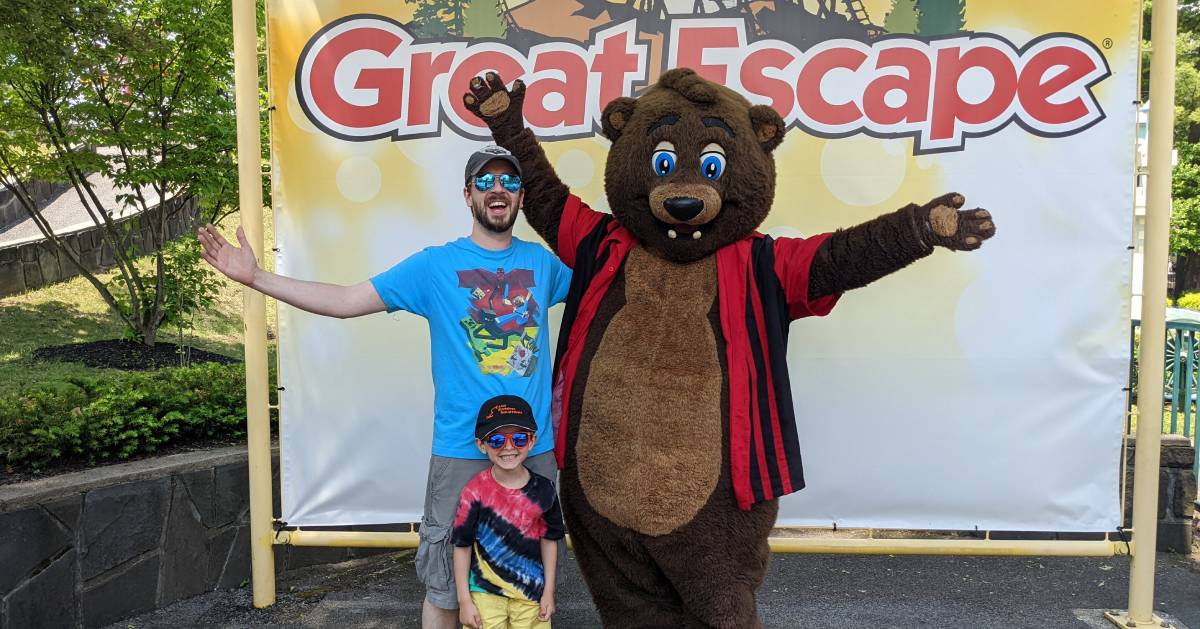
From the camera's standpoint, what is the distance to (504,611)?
2.65 meters

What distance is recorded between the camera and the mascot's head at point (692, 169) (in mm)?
2590

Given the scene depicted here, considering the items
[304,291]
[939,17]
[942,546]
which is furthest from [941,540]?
[304,291]

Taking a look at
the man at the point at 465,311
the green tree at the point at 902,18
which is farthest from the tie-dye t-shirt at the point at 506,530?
the green tree at the point at 902,18

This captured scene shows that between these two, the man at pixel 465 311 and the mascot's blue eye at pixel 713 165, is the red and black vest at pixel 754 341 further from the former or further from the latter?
the mascot's blue eye at pixel 713 165

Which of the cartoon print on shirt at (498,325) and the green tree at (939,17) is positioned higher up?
the green tree at (939,17)

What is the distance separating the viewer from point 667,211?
8.39 feet

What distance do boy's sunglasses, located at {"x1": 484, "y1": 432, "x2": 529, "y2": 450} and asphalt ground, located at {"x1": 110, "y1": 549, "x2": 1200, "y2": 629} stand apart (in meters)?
1.41

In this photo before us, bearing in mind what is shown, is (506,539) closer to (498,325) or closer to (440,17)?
(498,325)

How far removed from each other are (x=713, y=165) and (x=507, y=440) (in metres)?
1.04

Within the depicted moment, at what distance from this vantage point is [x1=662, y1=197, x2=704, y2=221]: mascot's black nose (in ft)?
8.25

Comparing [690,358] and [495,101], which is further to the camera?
[495,101]

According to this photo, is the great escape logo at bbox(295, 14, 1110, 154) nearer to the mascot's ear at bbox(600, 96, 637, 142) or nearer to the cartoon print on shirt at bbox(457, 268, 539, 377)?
the mascot's ear at bbox(600, 96, 637, 142)

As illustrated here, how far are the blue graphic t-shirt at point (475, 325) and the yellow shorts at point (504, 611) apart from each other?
1.46 ft

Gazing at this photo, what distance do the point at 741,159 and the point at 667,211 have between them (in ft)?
A: 0.98
